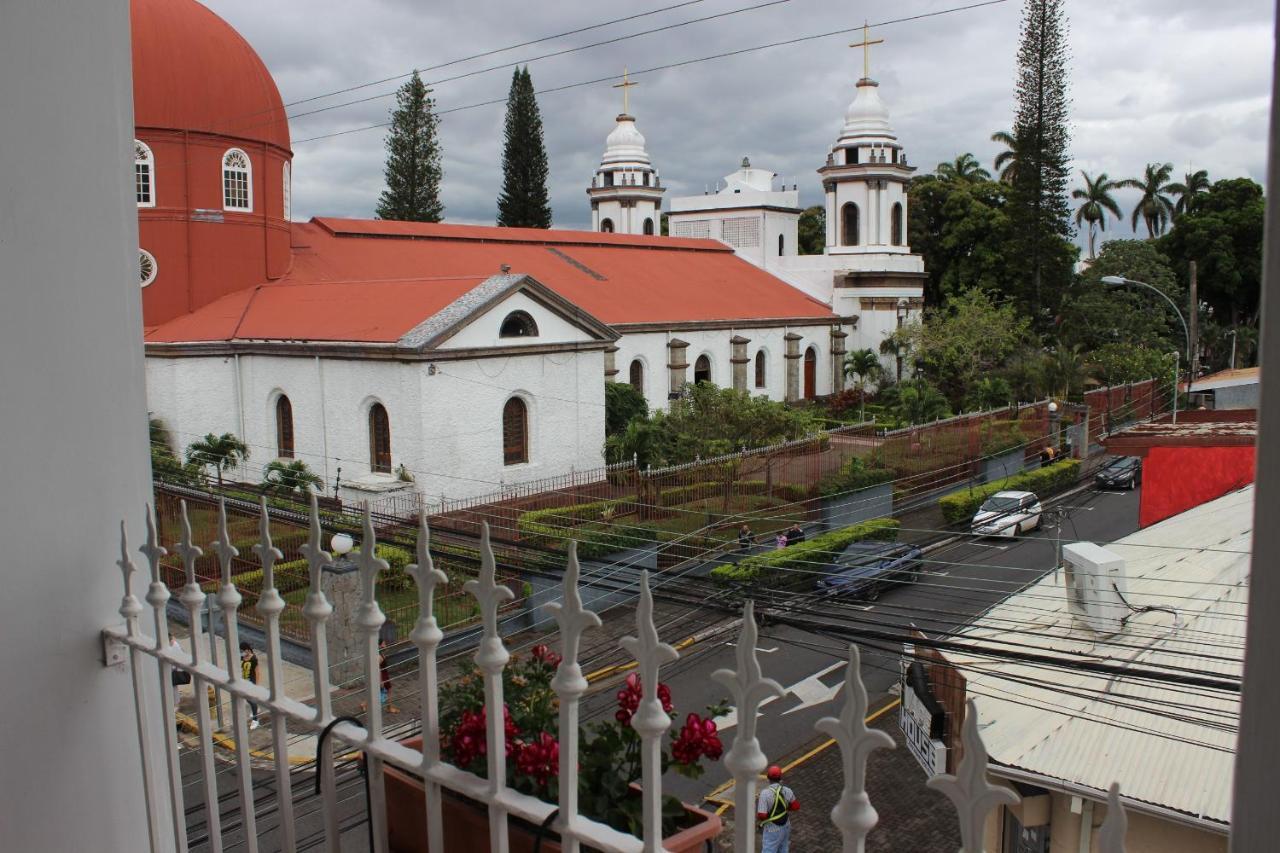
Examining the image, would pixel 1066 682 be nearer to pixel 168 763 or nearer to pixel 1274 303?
pixel 168 763

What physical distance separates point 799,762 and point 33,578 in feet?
31.5

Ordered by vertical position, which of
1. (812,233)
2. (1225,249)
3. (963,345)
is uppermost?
(812,233)

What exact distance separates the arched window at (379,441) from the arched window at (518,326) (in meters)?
2.77

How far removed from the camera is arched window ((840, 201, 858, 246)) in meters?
38.1

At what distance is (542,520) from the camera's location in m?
17.1

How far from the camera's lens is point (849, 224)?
125 ft

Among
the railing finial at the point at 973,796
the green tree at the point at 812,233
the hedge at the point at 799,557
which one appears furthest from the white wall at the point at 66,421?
the green tree at the point at 812,233

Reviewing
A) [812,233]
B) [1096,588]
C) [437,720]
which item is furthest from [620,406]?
[812,233]

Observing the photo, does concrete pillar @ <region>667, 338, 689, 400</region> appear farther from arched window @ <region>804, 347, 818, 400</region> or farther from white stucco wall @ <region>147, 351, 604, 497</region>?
arched window @ <region>804, 347, 818, 400</region>

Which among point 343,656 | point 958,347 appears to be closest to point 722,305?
point 958,347

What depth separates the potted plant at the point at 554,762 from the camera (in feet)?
7.42

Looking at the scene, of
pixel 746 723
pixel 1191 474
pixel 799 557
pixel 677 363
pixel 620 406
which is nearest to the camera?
pixel 746 723

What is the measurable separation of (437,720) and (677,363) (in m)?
26.8

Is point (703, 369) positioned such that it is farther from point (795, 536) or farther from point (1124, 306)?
point (1124, 306)
